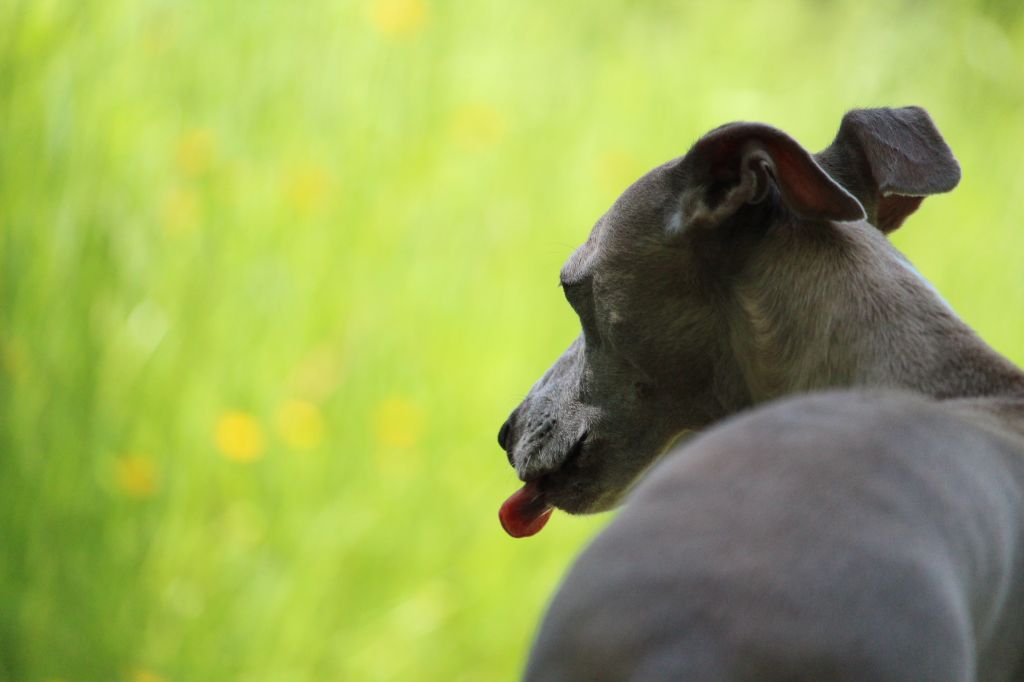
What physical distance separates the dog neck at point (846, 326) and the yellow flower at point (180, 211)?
175 cm

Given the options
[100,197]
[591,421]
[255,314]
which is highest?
[100,197]

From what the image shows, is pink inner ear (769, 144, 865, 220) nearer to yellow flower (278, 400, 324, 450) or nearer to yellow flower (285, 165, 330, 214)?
yellow flower (278, 400, 324, 450)

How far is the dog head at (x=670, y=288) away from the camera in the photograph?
69.0 inches

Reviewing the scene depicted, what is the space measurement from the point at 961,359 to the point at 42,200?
6.74 ft

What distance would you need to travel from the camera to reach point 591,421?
190 centimetres

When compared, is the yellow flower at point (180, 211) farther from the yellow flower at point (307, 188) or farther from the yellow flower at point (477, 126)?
the yellow flower at point (477, 126)

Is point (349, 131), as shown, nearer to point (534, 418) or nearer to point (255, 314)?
point (255, 314)

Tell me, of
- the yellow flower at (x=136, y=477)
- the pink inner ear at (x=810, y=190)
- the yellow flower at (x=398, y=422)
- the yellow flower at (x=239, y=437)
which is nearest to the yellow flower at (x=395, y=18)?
the yellow flower at (x=398, y=422)

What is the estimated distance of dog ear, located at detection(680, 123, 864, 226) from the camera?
63.9 inches

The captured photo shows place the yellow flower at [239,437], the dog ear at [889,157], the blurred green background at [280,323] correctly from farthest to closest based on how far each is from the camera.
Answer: the yellow flower at [239,437] < the blurred green background at [280,323] < the dog ear at [889,157]

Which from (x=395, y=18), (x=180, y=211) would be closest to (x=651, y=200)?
(x=180, y=211)

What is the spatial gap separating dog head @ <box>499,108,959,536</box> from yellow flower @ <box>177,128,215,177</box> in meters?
1.53

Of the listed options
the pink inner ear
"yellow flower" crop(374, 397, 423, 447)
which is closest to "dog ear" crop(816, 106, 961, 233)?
the pink inner ear

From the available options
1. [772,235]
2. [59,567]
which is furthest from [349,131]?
[772,235]
